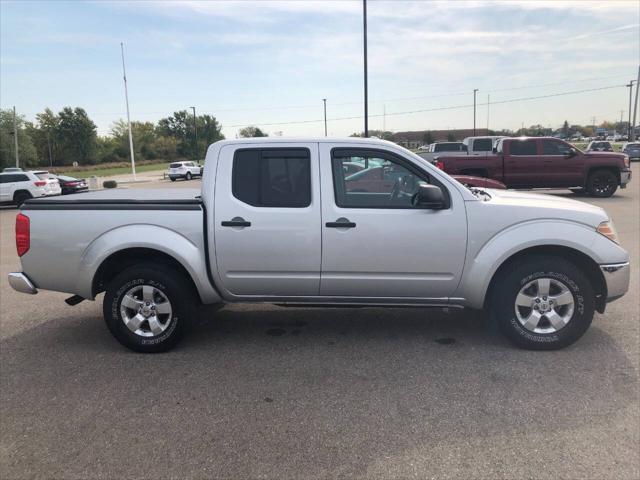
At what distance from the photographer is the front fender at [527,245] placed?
4117 mm

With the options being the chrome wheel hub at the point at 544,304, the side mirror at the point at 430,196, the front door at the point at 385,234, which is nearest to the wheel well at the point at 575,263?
the chrome wheel hub at the point at 544,304

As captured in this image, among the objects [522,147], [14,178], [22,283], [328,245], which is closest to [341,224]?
[328,245]

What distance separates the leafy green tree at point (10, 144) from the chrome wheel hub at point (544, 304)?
7288 centimetres

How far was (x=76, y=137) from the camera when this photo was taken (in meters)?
91.8

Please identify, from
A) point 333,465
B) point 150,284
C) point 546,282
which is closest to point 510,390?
point 546,282

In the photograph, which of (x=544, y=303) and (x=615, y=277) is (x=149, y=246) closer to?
(x=544, y=303)

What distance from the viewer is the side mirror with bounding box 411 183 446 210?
13.1ft

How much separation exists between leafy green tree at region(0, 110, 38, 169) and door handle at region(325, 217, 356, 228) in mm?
A: 71946

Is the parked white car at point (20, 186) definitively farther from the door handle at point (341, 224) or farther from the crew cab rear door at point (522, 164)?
the door handle at point (341, 224)

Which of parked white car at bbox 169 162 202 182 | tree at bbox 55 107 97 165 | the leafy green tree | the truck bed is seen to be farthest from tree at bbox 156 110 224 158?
the truck bed

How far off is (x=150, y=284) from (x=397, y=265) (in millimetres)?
2120

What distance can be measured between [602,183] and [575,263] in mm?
14111

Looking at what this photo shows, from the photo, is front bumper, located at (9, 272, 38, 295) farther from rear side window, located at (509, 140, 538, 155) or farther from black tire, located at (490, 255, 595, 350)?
rear side window, located at (509, 140, 538, 155)

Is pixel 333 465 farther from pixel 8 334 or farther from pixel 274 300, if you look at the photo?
pixel 8 334
